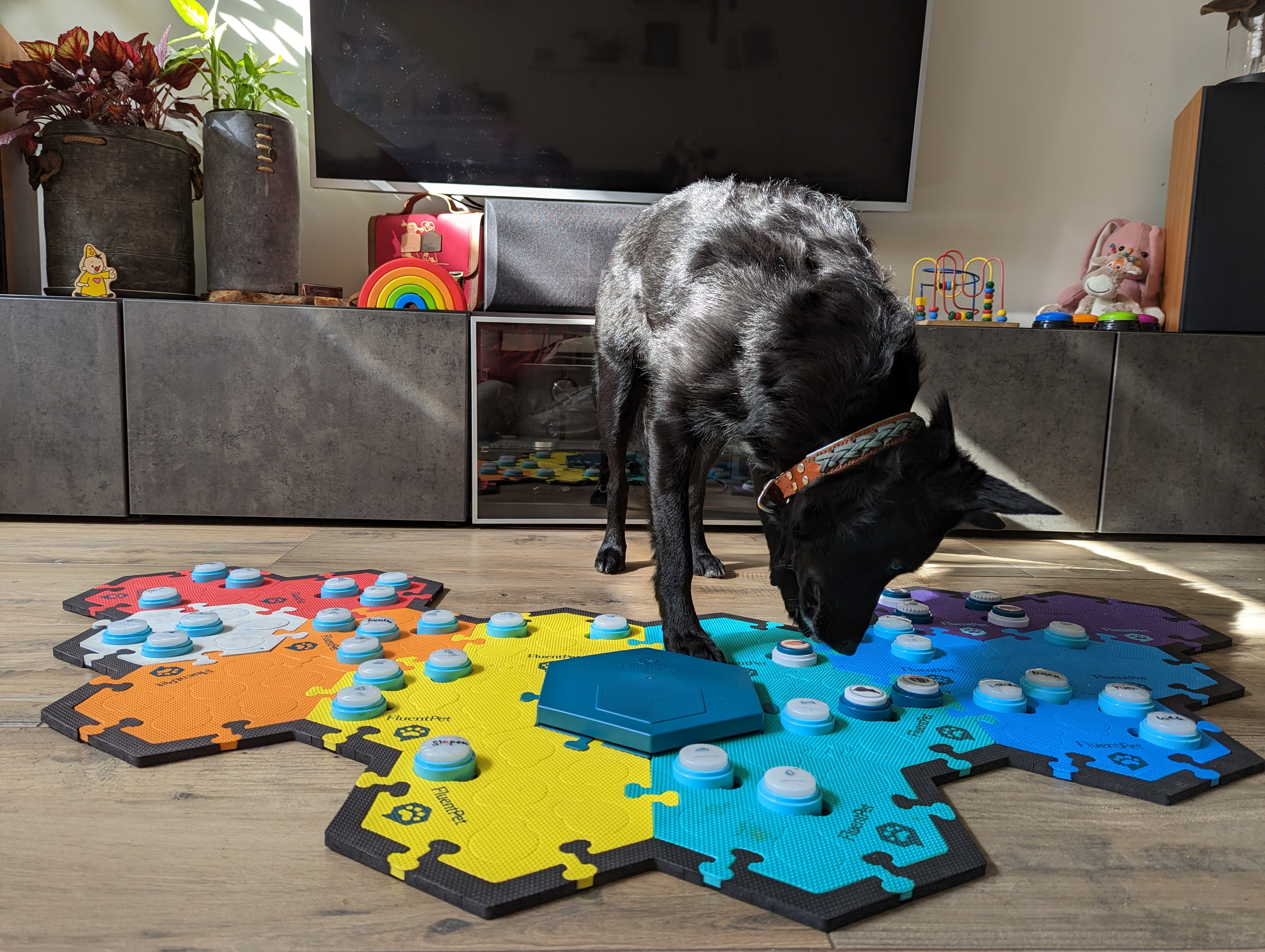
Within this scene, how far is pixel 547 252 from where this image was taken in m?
2.53

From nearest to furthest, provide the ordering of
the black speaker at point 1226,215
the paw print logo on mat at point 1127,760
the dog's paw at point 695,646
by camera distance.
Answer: the paw print logo on mat at point 1127,760
the dog's paw at point 695,646
the black speaker at point 1226,215

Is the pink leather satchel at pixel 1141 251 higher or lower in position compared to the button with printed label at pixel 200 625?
higher

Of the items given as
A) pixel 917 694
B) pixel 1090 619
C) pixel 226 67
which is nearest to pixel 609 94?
pixel 226 67

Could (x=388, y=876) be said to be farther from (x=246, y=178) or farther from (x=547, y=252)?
(x=246, y=178)

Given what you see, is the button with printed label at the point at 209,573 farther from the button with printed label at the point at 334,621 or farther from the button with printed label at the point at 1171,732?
the button with printed label at the point at 1171,732

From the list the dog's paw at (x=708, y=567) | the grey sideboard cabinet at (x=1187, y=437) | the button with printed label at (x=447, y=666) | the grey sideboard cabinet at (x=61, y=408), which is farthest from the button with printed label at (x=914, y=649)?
the grey sideboard cabinet at (x=61, y=408)

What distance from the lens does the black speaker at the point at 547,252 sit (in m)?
2.51

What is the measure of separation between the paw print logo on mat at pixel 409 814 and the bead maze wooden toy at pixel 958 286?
2573 mm

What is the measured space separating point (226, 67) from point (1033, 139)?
3.01 meters

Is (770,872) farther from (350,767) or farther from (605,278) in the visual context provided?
(605,278)

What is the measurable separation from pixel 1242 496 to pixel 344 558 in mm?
2922

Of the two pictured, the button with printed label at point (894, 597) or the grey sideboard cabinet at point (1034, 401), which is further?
the grey sideboard cabinet at point (1034, 401)

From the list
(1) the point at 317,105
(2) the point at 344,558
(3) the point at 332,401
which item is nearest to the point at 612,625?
(2) the point at 344,558

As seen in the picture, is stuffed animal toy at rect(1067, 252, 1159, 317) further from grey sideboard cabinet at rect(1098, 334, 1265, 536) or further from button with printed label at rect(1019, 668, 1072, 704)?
button with printed label at rect(1019, 668, 1072, 704)
